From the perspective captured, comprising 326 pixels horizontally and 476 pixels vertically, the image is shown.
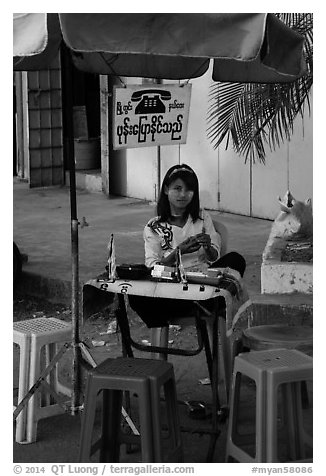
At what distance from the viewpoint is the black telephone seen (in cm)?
561

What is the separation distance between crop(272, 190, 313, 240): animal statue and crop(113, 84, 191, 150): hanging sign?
143 cm

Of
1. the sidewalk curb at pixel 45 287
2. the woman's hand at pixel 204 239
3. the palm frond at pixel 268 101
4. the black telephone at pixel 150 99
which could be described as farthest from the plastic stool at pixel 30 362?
the sidewalk curb at pixel 45 287

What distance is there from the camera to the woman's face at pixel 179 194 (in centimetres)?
559

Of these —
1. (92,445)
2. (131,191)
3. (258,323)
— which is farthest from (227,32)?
(131,191)

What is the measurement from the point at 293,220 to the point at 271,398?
9.79 ft

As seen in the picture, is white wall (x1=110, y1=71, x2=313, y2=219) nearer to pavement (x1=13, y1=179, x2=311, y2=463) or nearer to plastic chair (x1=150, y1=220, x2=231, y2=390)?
pavement (x1=13, y1=179, x2=311, y2=463)

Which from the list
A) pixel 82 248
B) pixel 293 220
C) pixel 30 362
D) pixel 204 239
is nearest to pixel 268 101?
pixel 293 220

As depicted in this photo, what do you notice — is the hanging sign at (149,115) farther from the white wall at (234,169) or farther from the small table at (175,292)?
the white wall at (234,169)

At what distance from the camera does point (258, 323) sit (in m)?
6.90

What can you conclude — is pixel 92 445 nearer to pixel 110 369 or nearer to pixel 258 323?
pixel 110 369

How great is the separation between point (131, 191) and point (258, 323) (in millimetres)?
5458

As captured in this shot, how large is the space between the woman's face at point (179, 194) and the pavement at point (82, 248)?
0.52m

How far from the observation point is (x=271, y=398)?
436 cm

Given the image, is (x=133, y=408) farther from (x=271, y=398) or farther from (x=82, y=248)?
(x=82, y=248)
